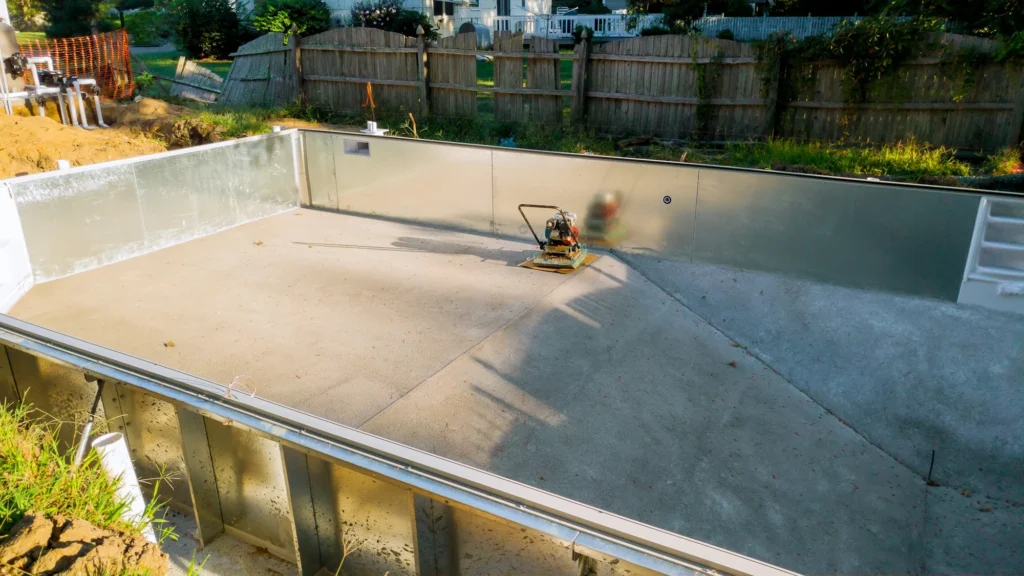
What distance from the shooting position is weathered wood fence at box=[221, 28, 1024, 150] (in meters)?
12.6

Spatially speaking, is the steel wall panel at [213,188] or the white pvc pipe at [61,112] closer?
the steel wall panel at [213,188]

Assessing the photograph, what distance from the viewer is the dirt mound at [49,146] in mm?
10812

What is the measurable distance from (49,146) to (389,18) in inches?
614

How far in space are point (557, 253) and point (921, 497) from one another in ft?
14.1

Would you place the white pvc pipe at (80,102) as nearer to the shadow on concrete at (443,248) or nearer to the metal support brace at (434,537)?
the shadow on concrete at (443,248)

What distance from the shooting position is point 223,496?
12.4 ft

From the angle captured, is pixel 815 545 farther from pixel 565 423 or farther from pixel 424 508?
pixel 424 508

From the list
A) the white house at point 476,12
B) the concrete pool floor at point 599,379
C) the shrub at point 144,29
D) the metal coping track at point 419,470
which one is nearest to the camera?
the metal coping track at point 419,470

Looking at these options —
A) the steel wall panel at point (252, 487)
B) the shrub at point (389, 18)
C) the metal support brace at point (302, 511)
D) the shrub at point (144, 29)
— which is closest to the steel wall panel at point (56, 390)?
the steel wall panel at point (252, 487)

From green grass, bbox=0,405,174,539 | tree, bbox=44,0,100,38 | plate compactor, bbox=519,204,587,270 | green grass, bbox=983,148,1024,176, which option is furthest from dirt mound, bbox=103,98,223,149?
tree, bbox=44,0,100,38

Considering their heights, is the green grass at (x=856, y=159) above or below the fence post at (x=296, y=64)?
below

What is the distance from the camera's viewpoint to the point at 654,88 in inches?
584

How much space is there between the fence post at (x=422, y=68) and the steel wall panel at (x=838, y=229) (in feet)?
33.6

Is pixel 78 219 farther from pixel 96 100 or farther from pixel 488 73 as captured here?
pixel 488 73
